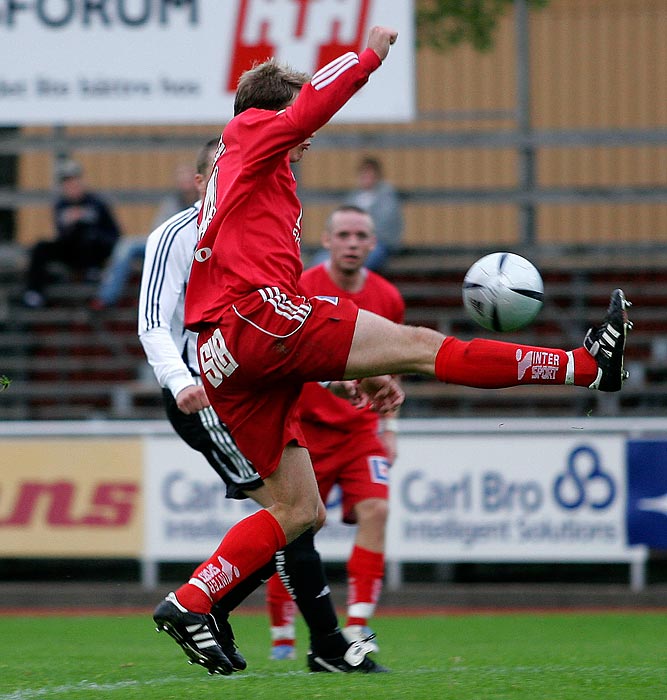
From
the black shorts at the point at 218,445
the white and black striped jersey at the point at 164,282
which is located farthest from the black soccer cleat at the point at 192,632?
the white and black striped jersey at the point at 164,282

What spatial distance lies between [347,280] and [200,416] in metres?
1.95

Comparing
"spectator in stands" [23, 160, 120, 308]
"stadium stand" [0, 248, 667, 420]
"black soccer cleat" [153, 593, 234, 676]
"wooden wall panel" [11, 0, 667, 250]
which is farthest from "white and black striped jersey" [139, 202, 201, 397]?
"wooden wall panel" [11, 0, 667, 250]

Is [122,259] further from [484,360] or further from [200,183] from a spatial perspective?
[484,360]

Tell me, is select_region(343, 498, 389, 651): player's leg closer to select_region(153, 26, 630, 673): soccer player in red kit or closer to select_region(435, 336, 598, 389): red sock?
select_region(153, 26, 630, 673): soccer player in red kit

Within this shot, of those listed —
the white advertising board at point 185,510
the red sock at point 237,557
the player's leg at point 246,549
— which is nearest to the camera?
the player's leg at point 246,549

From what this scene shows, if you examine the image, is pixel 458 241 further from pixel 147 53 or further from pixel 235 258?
pixel 235 258

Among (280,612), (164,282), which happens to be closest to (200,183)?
(164,282)

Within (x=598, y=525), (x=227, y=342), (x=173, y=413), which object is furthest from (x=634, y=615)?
(x=227, y=342)

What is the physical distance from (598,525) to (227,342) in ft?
20.1

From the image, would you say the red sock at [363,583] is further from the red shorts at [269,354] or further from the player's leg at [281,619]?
the red shorts at [269,354]

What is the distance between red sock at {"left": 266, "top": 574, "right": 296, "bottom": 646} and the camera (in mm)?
7059

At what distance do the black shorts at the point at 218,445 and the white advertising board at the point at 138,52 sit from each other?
7.34m

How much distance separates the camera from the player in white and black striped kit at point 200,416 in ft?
19.2

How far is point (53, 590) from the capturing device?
36.4 feet
